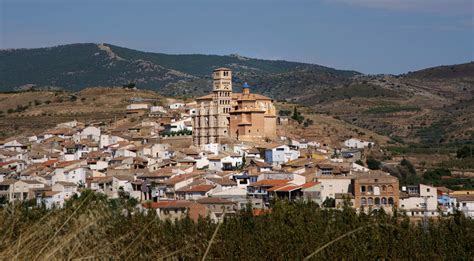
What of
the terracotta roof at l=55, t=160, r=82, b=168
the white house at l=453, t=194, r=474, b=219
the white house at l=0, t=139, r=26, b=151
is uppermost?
the white house at l=0, t=139, r=26, b=151

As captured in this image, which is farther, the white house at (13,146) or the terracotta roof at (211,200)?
the white house at (13,146)

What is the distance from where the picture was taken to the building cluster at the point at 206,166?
38938mm

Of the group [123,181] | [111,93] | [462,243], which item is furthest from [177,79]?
[462,243]

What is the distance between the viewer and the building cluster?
38.9 metres

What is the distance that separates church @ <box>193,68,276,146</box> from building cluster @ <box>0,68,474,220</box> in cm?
6

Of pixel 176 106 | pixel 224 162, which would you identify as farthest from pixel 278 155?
pixel 176 106

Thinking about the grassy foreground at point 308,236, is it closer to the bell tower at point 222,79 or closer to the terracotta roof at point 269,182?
the terracotta roof at point 269,182

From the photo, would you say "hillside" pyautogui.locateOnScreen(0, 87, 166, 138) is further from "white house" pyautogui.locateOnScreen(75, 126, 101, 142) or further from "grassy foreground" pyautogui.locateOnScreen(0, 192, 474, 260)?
"grassy foreground" pyautogui.locateOnScreen(0, 192, 474, 260)

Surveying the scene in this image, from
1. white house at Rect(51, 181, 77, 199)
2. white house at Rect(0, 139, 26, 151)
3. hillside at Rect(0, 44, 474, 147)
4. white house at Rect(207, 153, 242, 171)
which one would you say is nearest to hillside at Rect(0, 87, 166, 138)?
hillside at Rect(0, 44, 474, 147)

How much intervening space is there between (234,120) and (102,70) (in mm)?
115488

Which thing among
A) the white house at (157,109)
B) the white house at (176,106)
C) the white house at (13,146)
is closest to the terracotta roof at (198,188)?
the white house at (13,146)

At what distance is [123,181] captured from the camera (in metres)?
43.4

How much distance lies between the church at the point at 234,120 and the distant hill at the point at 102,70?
8247cm

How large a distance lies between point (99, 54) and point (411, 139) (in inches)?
4111
